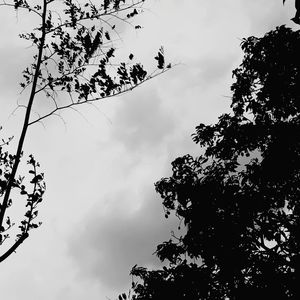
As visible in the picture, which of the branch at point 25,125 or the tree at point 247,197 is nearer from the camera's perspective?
the branch at point 25,125

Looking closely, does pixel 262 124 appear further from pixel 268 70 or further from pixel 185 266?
pixel 185 266

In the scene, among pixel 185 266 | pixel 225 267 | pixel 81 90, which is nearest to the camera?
pixel 81 90

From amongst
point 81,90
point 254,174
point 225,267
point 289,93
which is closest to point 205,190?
point 254,174

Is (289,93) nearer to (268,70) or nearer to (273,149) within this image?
(268,70)

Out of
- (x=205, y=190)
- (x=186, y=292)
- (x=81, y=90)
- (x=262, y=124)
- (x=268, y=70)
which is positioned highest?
(x=268, y=70)

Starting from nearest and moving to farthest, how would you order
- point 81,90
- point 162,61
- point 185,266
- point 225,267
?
point 162,61 → point 81,90 → point 225,267 → point 185,266

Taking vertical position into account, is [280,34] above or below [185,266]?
above

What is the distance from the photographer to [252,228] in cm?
1090

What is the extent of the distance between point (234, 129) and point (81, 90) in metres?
6.58

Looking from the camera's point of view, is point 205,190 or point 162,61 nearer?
point 162,61

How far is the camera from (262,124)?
37.5 ft

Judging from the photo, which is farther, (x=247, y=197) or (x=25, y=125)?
(x=247, y=197)

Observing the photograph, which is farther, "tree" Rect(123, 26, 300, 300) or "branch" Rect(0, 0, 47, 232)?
"tree" Rect(123, 26, 300, 300)

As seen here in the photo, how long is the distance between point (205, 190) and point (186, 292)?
3003 millimetres
